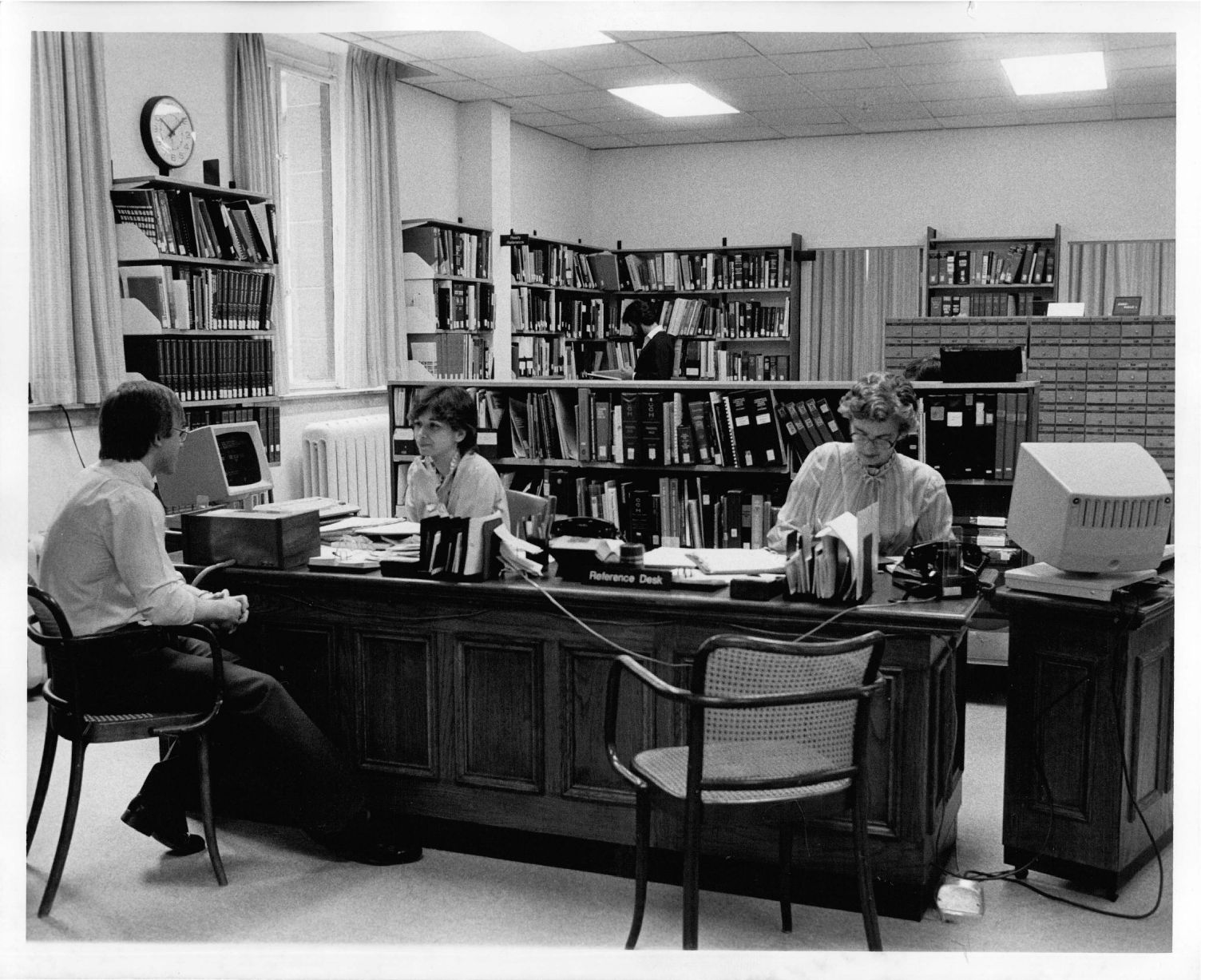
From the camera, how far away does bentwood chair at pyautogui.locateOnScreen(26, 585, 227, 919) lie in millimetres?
3188

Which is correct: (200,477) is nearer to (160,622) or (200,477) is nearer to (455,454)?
(455,454)

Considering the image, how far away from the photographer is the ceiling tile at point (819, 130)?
9.66 m

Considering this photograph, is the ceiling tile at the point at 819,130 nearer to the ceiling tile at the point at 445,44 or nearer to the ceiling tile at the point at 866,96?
the ceiling tile at the point at 866,96

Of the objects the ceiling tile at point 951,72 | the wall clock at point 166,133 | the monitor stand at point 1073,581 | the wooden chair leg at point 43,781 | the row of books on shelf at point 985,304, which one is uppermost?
the ceiling tile at point 951,72

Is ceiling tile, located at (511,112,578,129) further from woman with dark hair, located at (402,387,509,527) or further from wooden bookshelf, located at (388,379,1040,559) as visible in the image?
woman with dark hair, located at (402,387,509,527)

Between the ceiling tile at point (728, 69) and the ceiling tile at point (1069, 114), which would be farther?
the ceiling tile at point (1069, 114)

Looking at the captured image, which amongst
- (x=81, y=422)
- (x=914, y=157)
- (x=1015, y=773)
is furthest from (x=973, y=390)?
(x=914, y=157)

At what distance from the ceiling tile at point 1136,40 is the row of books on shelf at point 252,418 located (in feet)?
16.4

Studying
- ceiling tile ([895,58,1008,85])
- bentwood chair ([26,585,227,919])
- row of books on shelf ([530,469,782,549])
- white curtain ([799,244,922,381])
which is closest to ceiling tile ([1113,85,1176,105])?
ceiling tile ([895,58,1008,85])

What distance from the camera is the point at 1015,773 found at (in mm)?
3436

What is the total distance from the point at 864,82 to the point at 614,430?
364 cm

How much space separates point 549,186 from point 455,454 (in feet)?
19.6

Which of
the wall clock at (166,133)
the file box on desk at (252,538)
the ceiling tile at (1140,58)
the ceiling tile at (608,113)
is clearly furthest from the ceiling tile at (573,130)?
the file box on desk at (252,538)

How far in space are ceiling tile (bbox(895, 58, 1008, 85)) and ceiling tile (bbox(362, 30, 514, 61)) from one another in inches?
98.8
